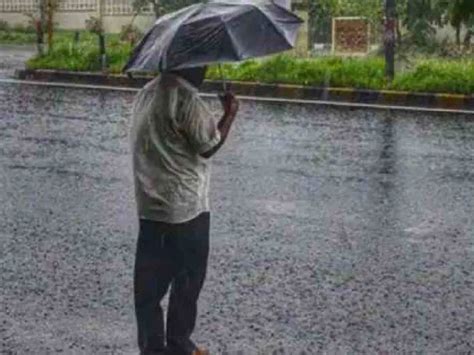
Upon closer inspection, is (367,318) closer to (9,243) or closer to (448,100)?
(9,243)

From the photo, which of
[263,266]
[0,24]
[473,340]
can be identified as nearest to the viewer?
[473,340]

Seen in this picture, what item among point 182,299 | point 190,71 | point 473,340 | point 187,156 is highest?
point 190,71

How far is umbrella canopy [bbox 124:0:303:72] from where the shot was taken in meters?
4.42

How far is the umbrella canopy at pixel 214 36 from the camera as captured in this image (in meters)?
4.42

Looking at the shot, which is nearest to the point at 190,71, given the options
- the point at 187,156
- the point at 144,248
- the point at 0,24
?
the point at 187,156

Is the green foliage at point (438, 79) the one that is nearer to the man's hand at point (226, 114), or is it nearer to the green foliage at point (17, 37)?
the man's hand at point (226, 114)

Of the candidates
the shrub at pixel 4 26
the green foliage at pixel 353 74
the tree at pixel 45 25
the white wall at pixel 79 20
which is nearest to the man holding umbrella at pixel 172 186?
the green foliage at pixel 353 74

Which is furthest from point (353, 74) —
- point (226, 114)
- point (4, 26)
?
point (4, 26)

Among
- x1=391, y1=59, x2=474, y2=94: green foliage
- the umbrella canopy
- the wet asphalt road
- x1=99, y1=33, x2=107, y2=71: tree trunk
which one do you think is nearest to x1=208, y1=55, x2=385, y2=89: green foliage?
x1=391, y1=59, x2=474, y2=94: green foliage

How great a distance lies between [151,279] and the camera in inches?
183

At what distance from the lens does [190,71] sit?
4.52 metres

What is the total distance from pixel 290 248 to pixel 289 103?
894cm

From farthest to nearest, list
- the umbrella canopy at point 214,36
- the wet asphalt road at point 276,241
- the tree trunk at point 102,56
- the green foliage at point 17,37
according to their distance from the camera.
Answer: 1. the green foliage at point 17,37
2. the tree trunk at point 102,56
3. the wet asphalt road at point 276,241
4. the umbrella canopy at point 214,36

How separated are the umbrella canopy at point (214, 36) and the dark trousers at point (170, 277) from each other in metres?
0.68
